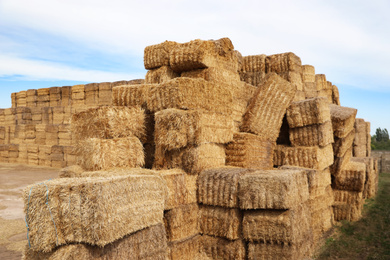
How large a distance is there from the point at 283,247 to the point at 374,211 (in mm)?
6059

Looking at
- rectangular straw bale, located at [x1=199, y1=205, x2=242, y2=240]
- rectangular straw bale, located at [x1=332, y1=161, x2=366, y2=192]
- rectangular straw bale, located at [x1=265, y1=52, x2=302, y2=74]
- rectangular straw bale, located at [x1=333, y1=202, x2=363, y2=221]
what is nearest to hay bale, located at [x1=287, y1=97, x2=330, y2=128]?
rectangular straw bale, located at [x1=332, y1=161, x2=366, y2=192]

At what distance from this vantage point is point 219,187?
5.44m

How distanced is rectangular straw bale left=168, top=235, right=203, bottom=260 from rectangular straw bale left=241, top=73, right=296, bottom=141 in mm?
2664

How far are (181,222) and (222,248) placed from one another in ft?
2.86

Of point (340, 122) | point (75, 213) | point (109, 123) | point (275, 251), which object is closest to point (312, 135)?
point (340, 122)

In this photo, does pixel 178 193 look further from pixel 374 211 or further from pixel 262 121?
pixel 374 211

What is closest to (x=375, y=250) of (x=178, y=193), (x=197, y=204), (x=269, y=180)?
(x=269, y=180)

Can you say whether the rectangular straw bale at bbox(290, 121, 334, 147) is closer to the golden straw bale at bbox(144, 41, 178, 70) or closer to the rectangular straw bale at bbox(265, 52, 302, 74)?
the rectangular straw bale at bbox(265, 52, 302, 74)

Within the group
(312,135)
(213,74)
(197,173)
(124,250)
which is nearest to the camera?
(124,250)

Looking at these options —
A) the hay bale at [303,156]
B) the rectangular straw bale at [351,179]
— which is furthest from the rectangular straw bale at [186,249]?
the rectangular straw bale at [351,179]

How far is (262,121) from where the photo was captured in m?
7.27

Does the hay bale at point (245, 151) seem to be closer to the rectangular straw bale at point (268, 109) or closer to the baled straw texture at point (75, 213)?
the rectangular straw bale at point (268, 109)

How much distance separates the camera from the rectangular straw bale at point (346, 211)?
8.80 m

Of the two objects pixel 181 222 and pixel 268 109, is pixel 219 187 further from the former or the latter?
pixel 268 109
